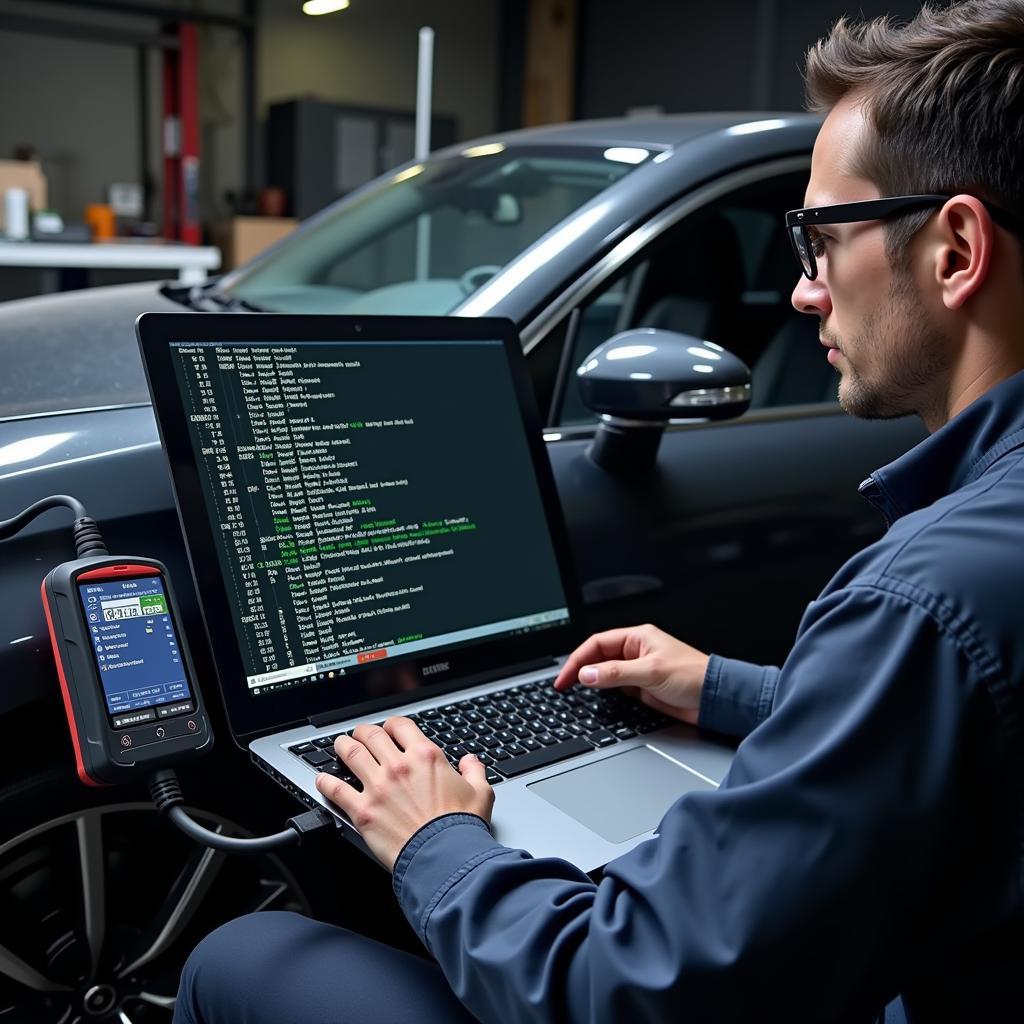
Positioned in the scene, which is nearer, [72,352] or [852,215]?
[852,215]

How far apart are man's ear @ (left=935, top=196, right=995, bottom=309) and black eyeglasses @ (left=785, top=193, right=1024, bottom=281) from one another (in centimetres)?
1

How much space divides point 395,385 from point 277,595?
295 millimetres

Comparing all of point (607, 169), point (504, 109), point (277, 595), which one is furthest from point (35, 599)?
point (504, 109)

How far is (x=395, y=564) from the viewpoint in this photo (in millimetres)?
1308

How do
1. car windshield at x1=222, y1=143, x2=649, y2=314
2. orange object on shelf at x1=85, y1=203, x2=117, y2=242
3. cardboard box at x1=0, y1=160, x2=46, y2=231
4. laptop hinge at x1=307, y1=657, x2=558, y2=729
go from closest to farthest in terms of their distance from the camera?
1. laptop hinge at x1=307, y1=657, x2=558, y2=729
2. car windshield at x1=222, y1=143, x2=649, y2=314
3. cardboard box at x1=0, y1=160, x2=46, y2=231
4. orange object on shelf at x1=85, y1=203, x2=117, y2=242

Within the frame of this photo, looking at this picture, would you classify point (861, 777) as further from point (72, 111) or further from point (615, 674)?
point (72, 111)

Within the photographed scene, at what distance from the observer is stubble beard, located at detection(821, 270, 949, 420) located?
951 millimetres

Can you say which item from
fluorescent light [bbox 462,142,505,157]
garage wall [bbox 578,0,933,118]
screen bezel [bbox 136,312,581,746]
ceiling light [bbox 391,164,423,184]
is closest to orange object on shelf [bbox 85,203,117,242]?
garage wall [bbox 578,0,933,118]

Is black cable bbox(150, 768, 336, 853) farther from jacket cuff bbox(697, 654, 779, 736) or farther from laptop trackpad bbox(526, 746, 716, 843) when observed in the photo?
jacket cuff bbox(697, 654, 779, 736)

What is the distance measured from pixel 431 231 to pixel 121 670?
135cm

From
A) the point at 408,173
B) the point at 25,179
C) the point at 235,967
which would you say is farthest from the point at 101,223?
the point at 235,967

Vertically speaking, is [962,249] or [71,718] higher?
[962,249]

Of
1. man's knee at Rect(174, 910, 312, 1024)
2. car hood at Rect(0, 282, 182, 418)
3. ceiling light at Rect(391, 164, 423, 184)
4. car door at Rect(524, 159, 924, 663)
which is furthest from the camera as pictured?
ceiling light at Rect(391, 164, 423, 184)

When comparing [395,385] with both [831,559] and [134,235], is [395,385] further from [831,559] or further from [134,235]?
[134,235]
